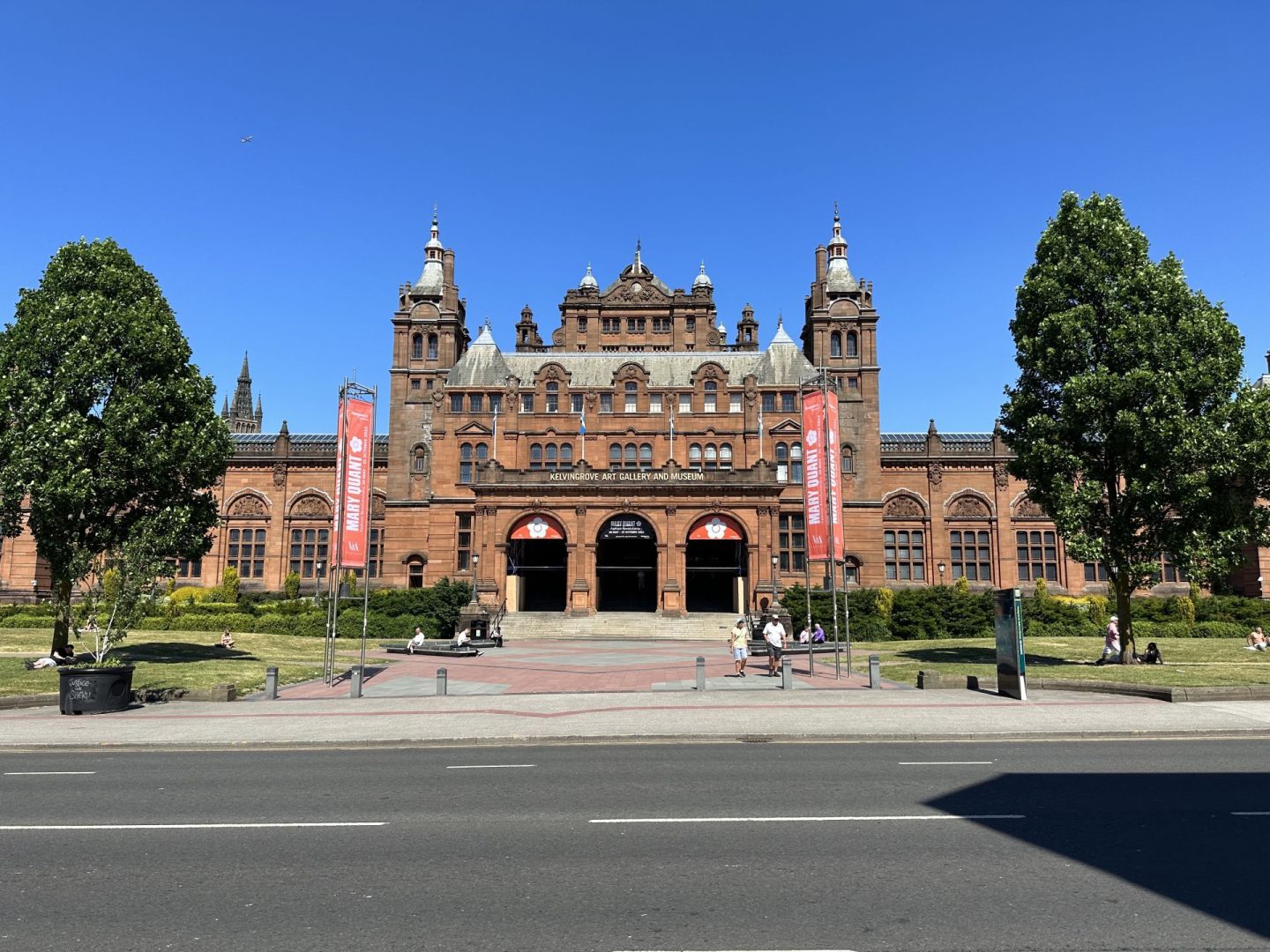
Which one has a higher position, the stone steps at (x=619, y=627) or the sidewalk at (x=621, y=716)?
the stone steps at (x=619, y=627)

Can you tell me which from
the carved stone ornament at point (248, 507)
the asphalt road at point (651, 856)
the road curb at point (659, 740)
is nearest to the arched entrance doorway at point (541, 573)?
the carved stone ornament at point (248, 507)

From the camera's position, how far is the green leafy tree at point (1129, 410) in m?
26.2

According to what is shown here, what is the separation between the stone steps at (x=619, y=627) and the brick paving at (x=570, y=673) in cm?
651

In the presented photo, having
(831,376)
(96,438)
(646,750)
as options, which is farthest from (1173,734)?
(831,376)

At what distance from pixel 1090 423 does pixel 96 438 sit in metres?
32.9

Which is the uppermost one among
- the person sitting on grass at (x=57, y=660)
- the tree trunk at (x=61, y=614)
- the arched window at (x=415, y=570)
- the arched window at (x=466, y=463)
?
the arched window at (x=466, y=463)

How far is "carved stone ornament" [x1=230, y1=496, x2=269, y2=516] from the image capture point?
65312 mm

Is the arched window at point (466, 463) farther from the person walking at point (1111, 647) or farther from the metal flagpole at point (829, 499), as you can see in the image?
the person walking at point (1111, 647)

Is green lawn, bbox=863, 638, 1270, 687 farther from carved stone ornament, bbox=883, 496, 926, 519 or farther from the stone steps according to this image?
carved stone ornament, bbox=883, 496, 926, 519

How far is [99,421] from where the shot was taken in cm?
2919

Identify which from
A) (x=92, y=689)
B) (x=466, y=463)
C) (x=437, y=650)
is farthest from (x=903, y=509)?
(x=92, y=689)

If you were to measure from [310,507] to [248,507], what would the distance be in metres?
4.85

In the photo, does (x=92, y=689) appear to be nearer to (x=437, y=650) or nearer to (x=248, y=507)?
(x=437, y=650)

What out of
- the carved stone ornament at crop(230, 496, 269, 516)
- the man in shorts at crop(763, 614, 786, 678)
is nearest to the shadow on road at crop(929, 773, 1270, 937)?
the man in shorts at crop(763, 614, 786, 678)
